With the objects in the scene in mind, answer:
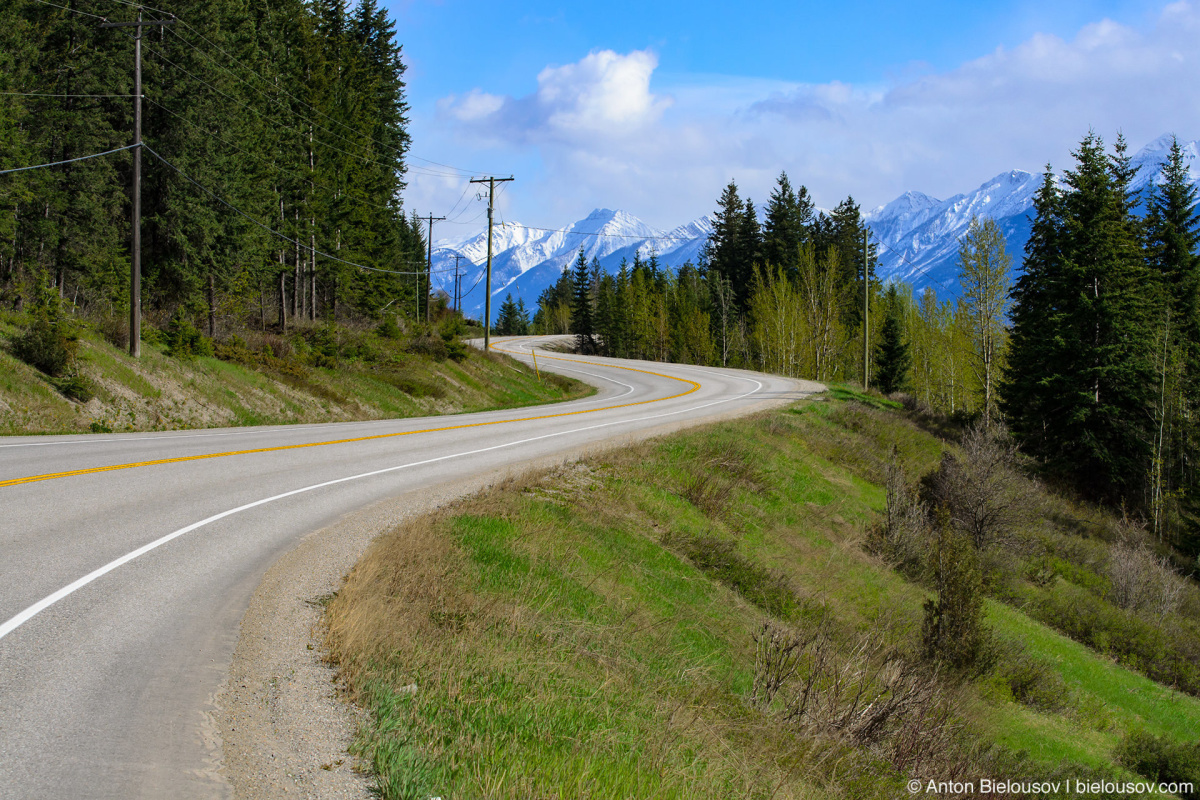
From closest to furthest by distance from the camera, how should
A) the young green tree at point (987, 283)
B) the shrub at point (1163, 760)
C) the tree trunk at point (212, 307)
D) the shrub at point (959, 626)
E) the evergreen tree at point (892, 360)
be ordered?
the shrub at point (1163, 760) → the shrub at point (959, 626) → the tree trunk at point (212, 307) → the young green tree at point (987, 283) → the evergreen tree at point (892, 360)

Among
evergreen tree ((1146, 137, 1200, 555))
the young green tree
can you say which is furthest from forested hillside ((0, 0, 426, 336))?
evergreen tree ((1146, 137, 1200, 555))

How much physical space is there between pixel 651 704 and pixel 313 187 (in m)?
34.1

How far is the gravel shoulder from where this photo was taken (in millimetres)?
3607

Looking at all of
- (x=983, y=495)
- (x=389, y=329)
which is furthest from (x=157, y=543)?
(x=389, y=329)

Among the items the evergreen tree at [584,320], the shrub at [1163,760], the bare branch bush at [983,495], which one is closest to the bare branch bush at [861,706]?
the shrub at [1163,760]

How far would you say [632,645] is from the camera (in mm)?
7441

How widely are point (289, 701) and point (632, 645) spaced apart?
3.84 metres

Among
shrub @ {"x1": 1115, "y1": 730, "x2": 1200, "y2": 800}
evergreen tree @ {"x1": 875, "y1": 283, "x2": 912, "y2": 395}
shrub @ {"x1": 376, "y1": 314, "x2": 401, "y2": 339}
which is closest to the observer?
shrub @ {"x1": 1115, "y1": 730, "x2": 1200, "y2": 800}

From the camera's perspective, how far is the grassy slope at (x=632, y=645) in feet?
14.3

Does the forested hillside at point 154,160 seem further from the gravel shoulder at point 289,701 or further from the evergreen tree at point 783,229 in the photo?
the evergreen tree at point 783,229

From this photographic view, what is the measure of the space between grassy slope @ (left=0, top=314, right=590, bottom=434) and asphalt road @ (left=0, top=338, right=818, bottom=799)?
3.75 metres

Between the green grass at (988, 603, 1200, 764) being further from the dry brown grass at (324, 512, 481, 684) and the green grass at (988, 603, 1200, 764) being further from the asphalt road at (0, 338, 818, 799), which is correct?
the asphalt road at (0, 338, 818, 799)

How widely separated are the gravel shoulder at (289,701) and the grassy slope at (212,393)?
43.5 ft

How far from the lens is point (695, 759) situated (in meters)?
4.94
